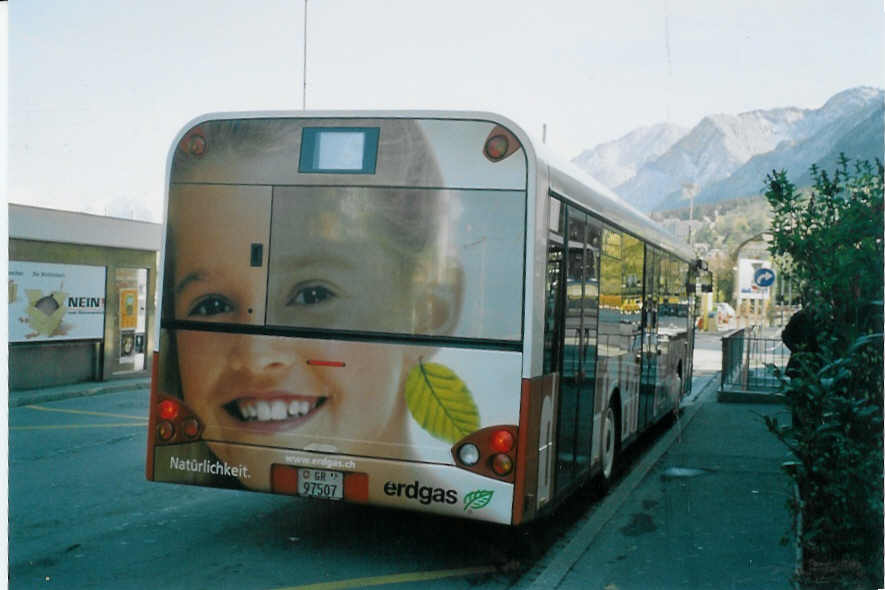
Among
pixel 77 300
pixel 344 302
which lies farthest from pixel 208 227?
pixel 77 300

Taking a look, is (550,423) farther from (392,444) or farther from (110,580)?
(110,580)

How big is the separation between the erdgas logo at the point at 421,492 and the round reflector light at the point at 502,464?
28 centimetres

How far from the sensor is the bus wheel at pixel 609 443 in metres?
8.14

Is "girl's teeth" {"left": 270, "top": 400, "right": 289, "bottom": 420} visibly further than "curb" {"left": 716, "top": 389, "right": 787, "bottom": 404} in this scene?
No

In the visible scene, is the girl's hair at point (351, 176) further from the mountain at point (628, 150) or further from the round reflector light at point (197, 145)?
the mountain at point (628, 150)

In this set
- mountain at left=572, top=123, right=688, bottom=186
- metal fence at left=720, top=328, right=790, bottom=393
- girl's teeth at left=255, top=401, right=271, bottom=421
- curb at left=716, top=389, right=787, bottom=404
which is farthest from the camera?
metal fence at left=720, top=328, right=790, bottom=393

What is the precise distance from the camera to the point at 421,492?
5.57 m

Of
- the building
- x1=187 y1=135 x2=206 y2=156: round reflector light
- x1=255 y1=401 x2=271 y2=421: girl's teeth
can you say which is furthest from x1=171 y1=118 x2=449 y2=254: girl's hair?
the building

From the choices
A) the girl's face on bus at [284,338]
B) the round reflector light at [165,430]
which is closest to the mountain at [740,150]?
the girl's face on bus at [284,338]

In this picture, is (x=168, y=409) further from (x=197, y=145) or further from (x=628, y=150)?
(x=628, y=150)

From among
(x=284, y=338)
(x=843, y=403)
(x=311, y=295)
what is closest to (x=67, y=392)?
(x=284, y=338)

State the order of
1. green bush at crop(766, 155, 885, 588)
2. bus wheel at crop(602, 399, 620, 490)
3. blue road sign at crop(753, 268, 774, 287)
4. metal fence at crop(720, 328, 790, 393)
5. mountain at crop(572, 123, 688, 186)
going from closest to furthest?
green bush at crop(766, 155, 885, 588), bus wheel at crop(602, 399, 620, 490), mountain at crop(572, 123, 688, 186), blue road sign at crop(753, 268, 774, 287), metal fence at crop(720, 328, 790, 393)

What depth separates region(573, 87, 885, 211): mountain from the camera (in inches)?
237

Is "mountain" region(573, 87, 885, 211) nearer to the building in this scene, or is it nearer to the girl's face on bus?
the girl's face on bus
